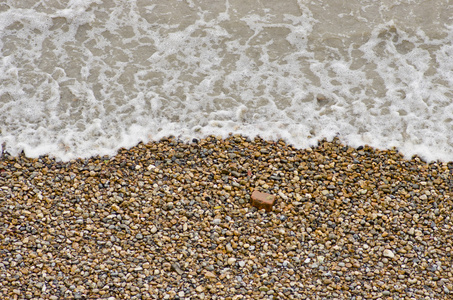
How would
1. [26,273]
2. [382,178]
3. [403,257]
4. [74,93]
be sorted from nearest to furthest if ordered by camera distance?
[26,273] < [403,257] < [382,178] < [74,93]

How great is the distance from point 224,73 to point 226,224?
138 inches

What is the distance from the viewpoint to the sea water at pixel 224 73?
7.63 meters

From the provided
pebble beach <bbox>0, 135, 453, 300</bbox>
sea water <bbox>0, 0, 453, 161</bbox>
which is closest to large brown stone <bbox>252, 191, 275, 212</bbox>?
pebble beach <bbox>0, 135, 453, 300</bbox>

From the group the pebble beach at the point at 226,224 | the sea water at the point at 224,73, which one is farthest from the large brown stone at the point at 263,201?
the sea water at the point at 224,73

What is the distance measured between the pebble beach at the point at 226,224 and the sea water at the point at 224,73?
0.50m

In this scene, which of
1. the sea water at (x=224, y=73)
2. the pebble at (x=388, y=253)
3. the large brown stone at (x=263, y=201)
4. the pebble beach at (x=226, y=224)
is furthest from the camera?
the sea water at (x=224, y=73)

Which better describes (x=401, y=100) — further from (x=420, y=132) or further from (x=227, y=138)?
(x=227, y=138)

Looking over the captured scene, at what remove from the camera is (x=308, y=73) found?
344 inches

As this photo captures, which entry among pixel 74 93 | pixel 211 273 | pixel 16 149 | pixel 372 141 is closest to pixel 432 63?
pixel 372 141

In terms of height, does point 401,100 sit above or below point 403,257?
above

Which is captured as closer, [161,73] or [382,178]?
[382,178]

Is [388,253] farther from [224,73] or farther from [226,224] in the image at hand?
[224,73]

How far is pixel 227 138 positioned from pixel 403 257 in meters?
3.18

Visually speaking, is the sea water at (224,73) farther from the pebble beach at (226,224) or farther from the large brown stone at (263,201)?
the large brown stone at (263,201)
